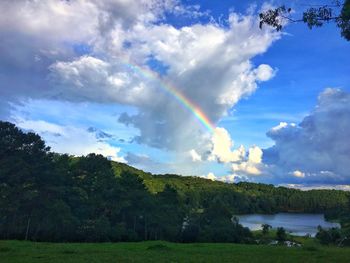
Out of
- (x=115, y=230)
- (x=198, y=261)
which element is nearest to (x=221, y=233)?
(x=115, y=230)

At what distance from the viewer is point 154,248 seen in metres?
36.4

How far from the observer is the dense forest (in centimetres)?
5822

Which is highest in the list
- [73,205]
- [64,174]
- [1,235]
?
[64,174]

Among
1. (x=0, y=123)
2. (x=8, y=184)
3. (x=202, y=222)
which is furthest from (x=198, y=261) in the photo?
(x=202, y=222)

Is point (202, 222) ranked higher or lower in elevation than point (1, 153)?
lower

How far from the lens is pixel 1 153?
57.6 m

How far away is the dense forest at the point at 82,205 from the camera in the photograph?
191 ft

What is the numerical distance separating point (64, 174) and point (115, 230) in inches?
480

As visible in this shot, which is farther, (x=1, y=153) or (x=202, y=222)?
(x=202, y=222)

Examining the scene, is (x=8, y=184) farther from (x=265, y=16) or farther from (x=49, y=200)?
(x=265, y=16)

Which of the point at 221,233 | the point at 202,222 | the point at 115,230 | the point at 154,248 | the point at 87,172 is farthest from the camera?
the point at 202,222

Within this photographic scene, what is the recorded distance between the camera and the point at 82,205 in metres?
67.3

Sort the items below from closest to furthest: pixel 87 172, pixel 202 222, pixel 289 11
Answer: pixel 289 11
pixel 87 172
pixel 202 222

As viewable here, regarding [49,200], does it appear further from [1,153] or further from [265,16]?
[265,16]
